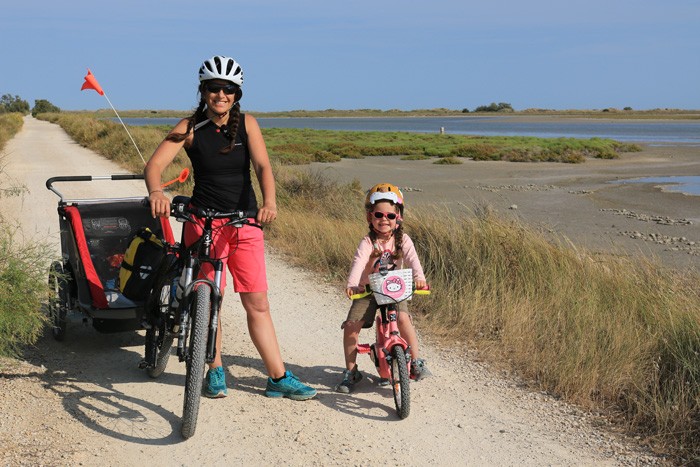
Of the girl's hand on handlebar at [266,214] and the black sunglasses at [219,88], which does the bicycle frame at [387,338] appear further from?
the black sunglasses at [219,88]

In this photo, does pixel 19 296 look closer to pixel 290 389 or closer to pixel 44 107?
pixel 290 389

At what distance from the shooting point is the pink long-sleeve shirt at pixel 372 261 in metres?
5.05

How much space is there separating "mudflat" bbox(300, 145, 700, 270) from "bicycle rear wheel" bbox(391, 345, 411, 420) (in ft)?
14.4

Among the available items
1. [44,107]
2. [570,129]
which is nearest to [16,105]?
[44,107]

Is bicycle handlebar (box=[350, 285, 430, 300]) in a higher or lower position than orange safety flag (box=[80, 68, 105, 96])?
lower

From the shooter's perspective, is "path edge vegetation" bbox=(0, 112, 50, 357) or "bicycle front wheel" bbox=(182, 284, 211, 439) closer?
"bicycle front wheel" bbox=(182, 284, 211, 439)

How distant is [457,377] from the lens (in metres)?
5.76

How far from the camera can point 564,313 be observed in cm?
660

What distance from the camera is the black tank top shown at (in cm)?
470

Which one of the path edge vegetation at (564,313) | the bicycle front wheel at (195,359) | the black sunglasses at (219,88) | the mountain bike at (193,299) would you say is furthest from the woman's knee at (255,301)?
the path edge vegetation at (564,313)

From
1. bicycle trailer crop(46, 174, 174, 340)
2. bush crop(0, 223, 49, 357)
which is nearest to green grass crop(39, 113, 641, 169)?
bicycle trailer crop(46, 174, 174, 340)

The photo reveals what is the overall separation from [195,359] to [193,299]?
1.13ft

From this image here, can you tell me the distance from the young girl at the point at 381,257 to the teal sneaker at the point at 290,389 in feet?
0.93

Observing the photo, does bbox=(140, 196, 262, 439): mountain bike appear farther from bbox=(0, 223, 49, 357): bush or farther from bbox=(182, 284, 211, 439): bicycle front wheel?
bbox=(0, 223, 49, 357): bush
